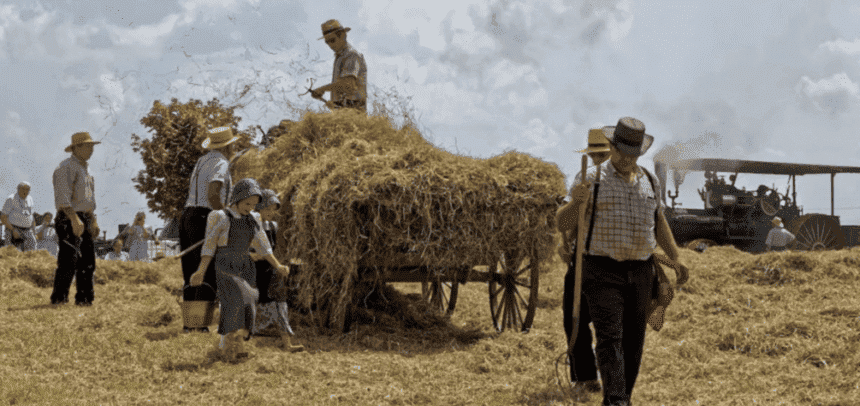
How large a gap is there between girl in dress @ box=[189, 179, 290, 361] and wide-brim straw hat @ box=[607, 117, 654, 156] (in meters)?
2.56

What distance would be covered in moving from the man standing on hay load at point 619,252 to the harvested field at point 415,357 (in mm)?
646

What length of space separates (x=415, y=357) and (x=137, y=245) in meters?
9.57

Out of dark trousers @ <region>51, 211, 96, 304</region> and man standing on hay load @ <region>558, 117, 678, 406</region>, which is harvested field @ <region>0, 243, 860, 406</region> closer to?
dark trousers @ <region>51, 211, 96, 304</region>

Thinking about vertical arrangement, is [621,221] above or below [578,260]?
above

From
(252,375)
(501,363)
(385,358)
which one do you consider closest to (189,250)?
(252,375)

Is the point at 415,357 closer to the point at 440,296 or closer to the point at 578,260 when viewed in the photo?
the point at 578,260

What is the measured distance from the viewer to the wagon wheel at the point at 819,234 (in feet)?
61.6

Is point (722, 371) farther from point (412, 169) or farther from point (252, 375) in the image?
point (252, 375)

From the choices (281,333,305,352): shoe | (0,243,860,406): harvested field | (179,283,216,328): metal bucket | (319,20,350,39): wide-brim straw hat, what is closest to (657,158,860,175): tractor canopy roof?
(0,243,860,406): harvested field

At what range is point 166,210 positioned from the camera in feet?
26.3

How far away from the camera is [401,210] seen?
17.9 ft

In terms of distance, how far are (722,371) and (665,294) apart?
1790 millimetres

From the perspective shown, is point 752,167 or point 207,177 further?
point 752,167

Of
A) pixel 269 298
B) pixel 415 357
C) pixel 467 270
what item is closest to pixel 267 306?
pixel 269 298
